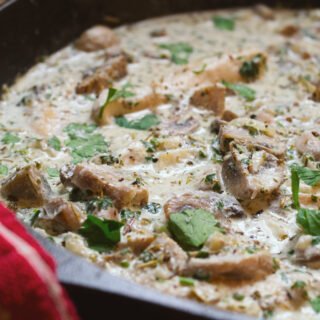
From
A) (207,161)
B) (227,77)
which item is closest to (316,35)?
(227,77)

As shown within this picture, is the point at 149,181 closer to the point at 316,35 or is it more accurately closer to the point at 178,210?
the point at 178,210

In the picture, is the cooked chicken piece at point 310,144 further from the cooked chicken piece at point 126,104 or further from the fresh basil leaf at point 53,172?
the fresh basil leaf at point 53,172

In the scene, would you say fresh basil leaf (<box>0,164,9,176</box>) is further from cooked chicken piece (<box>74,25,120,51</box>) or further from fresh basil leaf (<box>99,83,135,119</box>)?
cooked chicken piece (<box>74,25,120,51</box>)

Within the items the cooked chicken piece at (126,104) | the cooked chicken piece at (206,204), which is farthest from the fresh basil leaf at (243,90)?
the cooked chicken piece at (206,204)

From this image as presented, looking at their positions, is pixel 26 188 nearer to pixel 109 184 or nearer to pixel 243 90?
pixel 109 184

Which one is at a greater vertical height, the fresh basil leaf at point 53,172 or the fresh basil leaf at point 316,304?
the fresh basil leaf at point 53,172

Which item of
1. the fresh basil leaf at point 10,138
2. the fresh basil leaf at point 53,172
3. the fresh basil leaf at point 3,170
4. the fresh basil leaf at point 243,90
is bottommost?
the fresh basil leaf at point 243,90

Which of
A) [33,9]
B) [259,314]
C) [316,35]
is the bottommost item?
[316,35]
